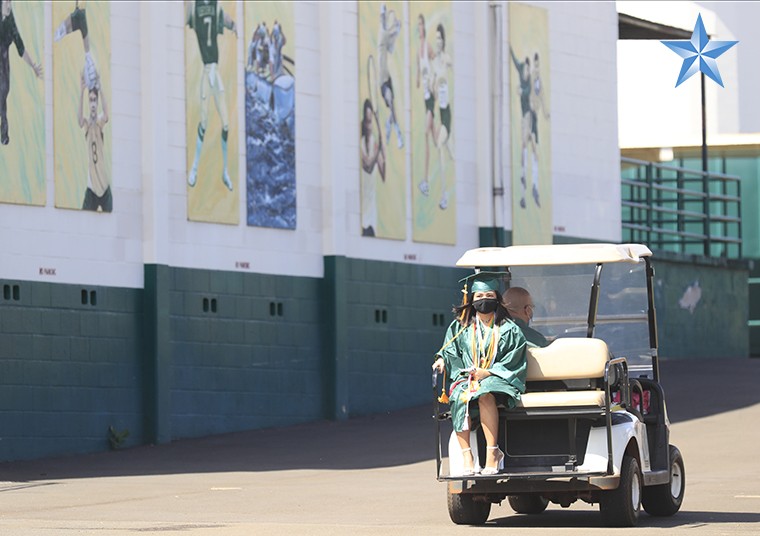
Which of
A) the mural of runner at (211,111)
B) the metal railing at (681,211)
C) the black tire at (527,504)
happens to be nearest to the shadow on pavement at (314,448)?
the mural of runner at (211,111)

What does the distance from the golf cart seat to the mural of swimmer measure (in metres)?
13.3

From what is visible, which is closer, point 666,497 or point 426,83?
point 666,497

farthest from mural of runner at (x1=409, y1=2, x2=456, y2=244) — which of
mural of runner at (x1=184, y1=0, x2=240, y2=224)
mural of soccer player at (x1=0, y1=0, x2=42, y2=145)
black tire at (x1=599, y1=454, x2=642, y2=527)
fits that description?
black tire at (x1=599, y1=454, x2=642, y2=527)

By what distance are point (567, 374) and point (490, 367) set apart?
57 cm

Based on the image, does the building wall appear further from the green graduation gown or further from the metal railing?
the green graduation gown

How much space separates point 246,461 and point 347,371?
18.7 ft

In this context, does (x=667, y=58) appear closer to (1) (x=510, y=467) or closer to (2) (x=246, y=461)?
(2) (x=246, y=461)

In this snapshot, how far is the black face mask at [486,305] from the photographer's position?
15.2 metres

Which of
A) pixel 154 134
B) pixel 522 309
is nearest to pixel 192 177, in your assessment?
pixel 154 134

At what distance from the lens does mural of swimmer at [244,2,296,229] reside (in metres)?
28.1

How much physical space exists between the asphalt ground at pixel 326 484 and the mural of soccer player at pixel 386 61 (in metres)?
4.30

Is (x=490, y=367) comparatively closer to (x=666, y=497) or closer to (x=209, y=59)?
(x=666, y=497)

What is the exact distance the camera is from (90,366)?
25453 mm

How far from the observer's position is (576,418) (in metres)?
14.9
